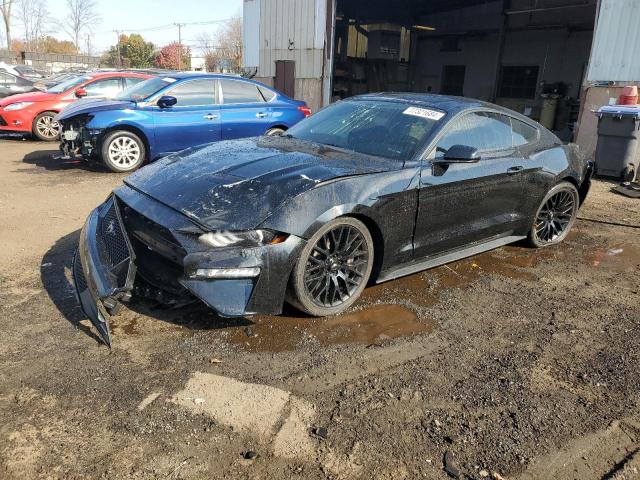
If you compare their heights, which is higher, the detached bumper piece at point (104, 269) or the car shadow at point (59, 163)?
the detached bumper piece at point (104, 269)

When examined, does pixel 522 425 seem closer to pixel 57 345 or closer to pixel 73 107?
pixel 57 345

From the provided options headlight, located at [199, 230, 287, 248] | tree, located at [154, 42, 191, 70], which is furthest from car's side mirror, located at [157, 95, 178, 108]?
tree, located at [154, 42, 191, 70]

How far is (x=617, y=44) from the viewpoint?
9.91m

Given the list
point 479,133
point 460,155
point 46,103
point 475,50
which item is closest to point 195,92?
point 46,103

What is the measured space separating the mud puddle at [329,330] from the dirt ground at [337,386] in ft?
0.05

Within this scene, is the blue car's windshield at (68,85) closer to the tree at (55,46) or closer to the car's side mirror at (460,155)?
the car's side mirror at (460,155)

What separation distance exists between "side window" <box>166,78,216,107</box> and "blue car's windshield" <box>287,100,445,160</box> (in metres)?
4.05

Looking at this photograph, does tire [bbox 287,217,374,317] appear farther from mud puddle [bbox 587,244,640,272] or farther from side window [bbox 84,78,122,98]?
side window [bbox 84,78,122,98]

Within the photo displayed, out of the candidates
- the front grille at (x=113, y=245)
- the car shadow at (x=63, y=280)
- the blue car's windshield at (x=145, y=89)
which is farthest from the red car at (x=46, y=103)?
the front grille at (x=113, y=245)

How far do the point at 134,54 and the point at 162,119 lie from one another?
6097 cm

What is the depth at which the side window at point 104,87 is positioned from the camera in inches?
453

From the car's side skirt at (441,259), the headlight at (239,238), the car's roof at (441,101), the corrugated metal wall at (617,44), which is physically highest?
the corrugated metal wall at (617,44)

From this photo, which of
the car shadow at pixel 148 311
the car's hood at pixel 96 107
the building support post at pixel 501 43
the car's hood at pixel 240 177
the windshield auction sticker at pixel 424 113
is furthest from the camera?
the building support post at pixel 501 43

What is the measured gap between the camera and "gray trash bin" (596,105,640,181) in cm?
869
